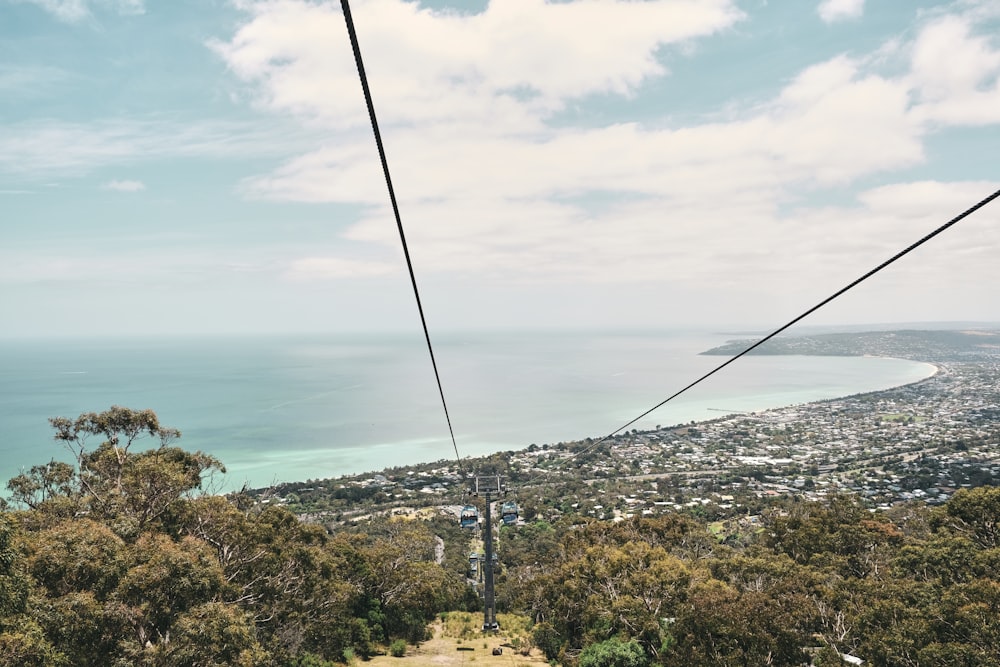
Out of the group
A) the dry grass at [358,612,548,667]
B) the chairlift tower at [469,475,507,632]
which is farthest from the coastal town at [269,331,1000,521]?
the chairlift tower at [469,475,507,632]

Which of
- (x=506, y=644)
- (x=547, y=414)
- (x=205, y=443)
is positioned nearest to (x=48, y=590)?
(x=506, y=644)

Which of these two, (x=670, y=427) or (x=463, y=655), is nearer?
(x=463, y=655)

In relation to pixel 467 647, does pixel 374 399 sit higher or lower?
higher

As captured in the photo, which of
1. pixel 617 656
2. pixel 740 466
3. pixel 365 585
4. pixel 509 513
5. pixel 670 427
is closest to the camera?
pixel 617 656

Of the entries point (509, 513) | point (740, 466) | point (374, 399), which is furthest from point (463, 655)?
point (374, 399)

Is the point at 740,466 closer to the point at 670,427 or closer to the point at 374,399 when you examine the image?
the point at 670,427

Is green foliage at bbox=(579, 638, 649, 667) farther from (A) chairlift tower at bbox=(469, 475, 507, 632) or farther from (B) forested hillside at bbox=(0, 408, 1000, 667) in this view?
(A) chairlift tower at bbox=(469, 475, 507, 632)
